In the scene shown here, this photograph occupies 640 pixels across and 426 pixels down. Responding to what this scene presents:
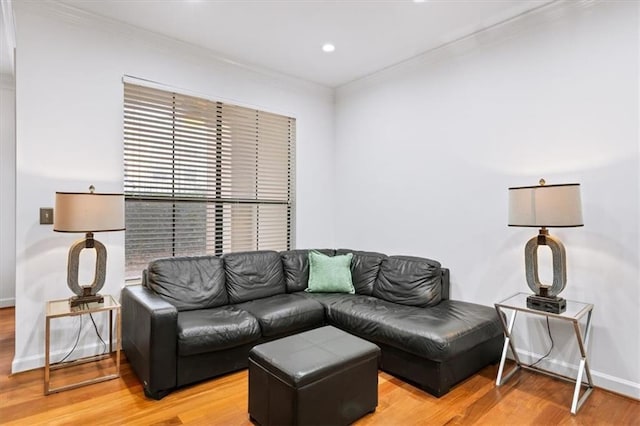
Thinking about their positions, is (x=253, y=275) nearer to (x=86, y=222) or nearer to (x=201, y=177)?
(x=201, y=177)

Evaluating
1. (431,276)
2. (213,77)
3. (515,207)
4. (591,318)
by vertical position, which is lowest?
(591,318)

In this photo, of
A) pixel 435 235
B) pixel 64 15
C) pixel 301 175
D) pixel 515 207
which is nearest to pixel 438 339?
pixel 515 207

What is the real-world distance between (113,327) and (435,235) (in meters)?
3.19

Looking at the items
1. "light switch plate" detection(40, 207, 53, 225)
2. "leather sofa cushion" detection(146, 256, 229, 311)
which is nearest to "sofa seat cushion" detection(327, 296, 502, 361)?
"leather sofa cushion" detection(146, 256, 229, 311)

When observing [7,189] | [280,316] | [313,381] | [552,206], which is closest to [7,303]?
[7,189]

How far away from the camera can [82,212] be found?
2520mm

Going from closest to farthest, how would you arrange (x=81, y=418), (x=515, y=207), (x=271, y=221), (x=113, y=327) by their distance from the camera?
(x=81, y=418) < (x=515, y=207) < (x=113, y=327) < (x=271, y=221)

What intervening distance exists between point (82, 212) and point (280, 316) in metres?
1.70

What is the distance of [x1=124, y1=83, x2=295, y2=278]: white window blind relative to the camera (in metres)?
3.31

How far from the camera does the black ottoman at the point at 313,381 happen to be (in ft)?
6.23

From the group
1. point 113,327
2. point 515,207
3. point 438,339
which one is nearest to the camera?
point 438,339

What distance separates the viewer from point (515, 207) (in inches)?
101

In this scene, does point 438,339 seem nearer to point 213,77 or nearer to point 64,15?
point 213,77

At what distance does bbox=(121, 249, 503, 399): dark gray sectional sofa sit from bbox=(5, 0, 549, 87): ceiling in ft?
7.02
